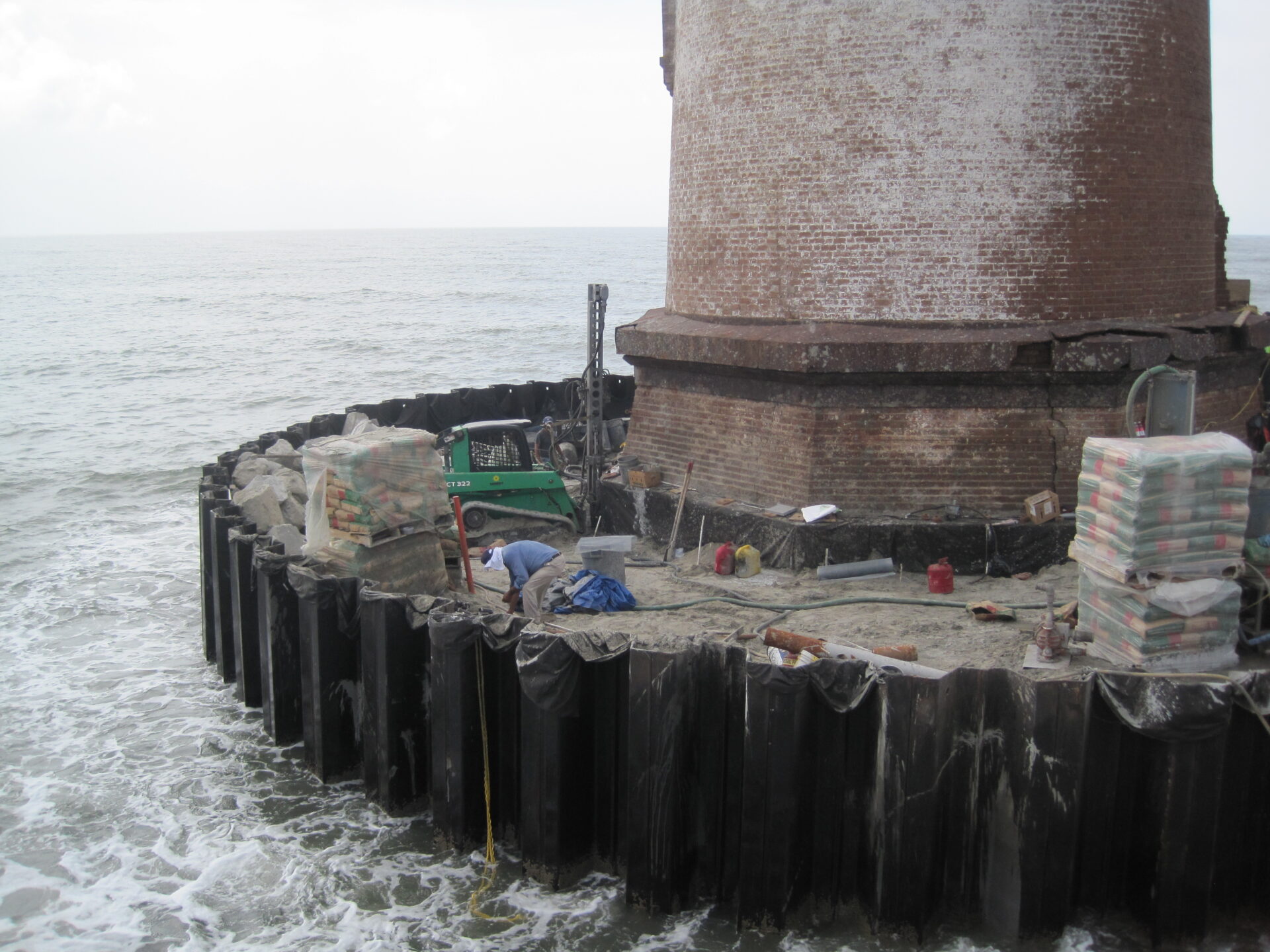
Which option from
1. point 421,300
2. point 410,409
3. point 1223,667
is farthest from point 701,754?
point 421,300

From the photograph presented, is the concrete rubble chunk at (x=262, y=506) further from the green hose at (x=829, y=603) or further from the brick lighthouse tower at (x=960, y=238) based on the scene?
the brick lighthouse tower at (x=960, y=238)

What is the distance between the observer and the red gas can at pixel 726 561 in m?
11.8

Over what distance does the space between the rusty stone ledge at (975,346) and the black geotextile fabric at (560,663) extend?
5.35m

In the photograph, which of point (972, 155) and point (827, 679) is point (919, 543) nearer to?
point (972, 155)

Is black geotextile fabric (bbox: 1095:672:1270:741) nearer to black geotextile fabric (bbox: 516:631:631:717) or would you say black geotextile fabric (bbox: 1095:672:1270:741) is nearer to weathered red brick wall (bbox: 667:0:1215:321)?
black geotextile fabric (bbox: 516:631:631:717)

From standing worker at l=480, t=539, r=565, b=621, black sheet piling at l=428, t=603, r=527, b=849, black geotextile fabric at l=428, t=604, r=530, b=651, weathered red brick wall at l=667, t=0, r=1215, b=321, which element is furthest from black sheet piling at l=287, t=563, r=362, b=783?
weathered red brick wall at l=667, t=0, r=1215, b=321

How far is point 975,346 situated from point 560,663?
6.27m

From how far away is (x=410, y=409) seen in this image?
19.7 metres

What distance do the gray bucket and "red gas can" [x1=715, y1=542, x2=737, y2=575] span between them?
1100mm

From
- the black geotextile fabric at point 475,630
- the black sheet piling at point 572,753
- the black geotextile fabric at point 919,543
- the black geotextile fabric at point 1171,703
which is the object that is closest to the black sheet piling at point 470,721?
the black geotextile fabric at point 475,630

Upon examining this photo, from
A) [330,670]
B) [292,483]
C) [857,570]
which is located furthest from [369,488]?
[857,570]

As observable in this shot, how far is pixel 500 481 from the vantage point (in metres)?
14.8

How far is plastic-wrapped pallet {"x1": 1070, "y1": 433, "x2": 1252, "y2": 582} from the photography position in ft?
25.7

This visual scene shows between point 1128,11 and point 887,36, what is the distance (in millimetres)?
2525
